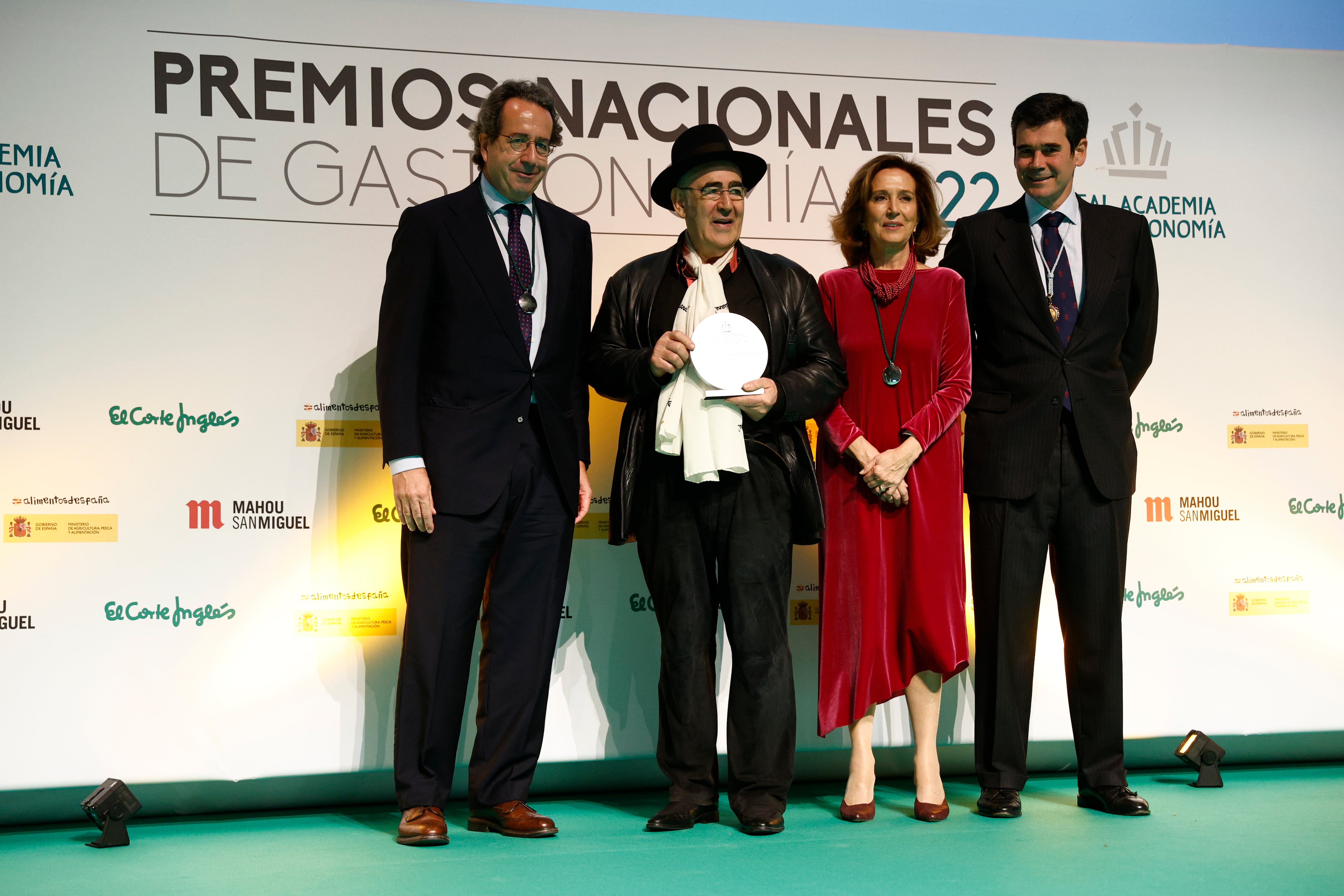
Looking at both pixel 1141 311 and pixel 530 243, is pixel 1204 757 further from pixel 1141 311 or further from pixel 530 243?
pixel 530 243

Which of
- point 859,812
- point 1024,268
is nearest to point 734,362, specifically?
point 1024,268

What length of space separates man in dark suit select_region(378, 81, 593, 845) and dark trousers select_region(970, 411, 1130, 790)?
1.26 metres

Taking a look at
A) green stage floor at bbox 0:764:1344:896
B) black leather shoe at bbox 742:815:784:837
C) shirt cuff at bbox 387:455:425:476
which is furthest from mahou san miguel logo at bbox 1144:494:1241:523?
shirt cuff at bbox 387:455:425:476

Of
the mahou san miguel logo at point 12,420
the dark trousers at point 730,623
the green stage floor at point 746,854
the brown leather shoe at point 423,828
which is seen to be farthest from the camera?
the mahou san miguel logo at point 12,420

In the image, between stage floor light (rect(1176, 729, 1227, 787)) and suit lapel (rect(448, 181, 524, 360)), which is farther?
stage floor light (rect(1176, 729, 1227, 787))

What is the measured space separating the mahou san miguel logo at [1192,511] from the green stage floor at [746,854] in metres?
1.02

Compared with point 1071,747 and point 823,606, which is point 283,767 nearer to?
point 823,606

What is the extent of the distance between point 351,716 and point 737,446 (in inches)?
64.9

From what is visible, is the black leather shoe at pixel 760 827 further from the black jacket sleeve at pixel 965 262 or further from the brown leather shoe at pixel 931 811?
the black jacket sleeve at pixel 965 262

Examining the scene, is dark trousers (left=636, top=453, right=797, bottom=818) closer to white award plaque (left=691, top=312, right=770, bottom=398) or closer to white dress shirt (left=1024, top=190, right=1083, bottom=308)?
white award plaque (left=691, top=312, right=770, bottom=398)

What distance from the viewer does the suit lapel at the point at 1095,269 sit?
3518 mm

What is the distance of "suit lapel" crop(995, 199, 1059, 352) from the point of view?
3.50 m

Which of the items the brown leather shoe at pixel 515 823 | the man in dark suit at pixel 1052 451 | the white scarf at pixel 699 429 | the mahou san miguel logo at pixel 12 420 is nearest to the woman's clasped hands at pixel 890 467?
the man in dark suit at pixel 1052 451

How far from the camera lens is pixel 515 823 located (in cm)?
335
